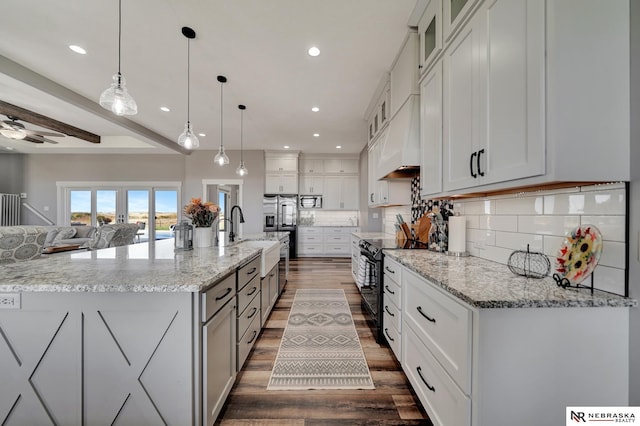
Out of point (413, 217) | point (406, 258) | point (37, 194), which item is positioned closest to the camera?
point (406, 258)

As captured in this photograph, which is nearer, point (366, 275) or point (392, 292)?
point (392, 292)

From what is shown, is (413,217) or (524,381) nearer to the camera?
(524,381)

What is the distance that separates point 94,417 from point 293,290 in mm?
2628

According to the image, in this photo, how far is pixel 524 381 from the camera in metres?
0.88

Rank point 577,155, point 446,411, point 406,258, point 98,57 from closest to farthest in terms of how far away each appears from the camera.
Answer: point 577,155
point 446,411
point 406,258
point 98,57

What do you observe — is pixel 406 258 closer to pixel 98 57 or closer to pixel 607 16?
pixel 607 16

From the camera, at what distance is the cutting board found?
2490 millimetres

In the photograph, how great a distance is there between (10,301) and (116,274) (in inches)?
15.8

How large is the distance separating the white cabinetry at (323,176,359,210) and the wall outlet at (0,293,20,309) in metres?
5.74

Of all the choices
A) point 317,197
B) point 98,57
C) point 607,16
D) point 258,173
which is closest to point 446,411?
point 607,16

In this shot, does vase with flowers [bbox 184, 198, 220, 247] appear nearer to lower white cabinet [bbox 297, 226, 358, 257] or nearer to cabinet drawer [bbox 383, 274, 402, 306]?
cabinet drawer [bbox 383, 274, 402, 306]

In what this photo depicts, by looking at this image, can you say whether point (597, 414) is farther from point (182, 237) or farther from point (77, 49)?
point (77, 49)

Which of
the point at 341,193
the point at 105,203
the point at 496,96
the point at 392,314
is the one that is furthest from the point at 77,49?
the point at 105,203

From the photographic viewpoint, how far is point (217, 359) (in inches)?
50.4
